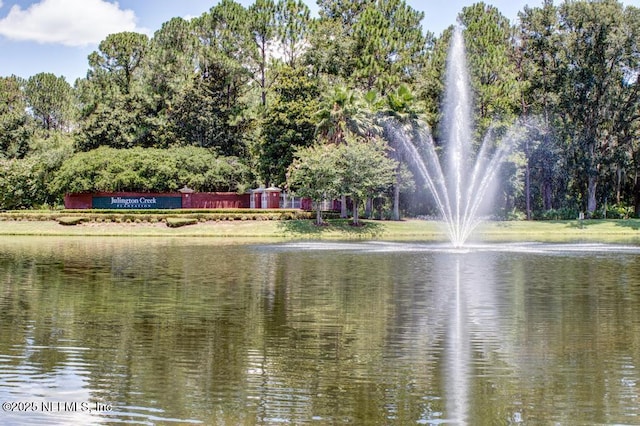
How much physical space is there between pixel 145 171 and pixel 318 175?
21.3m

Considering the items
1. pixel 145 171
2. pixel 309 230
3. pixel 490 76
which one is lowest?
pixel 309 230

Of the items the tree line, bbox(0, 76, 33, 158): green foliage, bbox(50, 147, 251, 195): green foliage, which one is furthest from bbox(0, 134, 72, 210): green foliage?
bbox(0, 76, 33, 158): green foliage

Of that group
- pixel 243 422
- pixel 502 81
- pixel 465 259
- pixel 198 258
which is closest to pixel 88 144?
pixel 502 81

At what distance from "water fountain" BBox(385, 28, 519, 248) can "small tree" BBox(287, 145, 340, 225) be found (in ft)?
26.1

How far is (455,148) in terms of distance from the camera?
6112 centimetres

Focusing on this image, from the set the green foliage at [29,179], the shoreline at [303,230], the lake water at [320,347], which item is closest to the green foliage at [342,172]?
the shoreline at [303,230]

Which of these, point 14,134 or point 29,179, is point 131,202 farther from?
point 14,134

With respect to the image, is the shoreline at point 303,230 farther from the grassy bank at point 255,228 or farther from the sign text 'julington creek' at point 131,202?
the sign text 'julington creek' at point 131,202

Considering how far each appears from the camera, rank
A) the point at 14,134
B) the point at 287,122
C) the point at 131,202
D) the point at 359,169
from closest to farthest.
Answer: the point at 359,169, the point at 287,122, the point at 131,202, the point at 14,134

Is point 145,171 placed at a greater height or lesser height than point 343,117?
lesser

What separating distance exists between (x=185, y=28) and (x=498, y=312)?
234 feet

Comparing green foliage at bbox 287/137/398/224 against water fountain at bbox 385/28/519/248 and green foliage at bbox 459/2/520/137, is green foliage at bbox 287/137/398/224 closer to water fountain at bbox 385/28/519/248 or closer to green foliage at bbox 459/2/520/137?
Result: water fountain at bbox 385/28/519/248

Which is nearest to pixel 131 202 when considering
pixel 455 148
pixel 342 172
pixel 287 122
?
pixel 287 122

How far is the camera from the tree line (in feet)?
208
